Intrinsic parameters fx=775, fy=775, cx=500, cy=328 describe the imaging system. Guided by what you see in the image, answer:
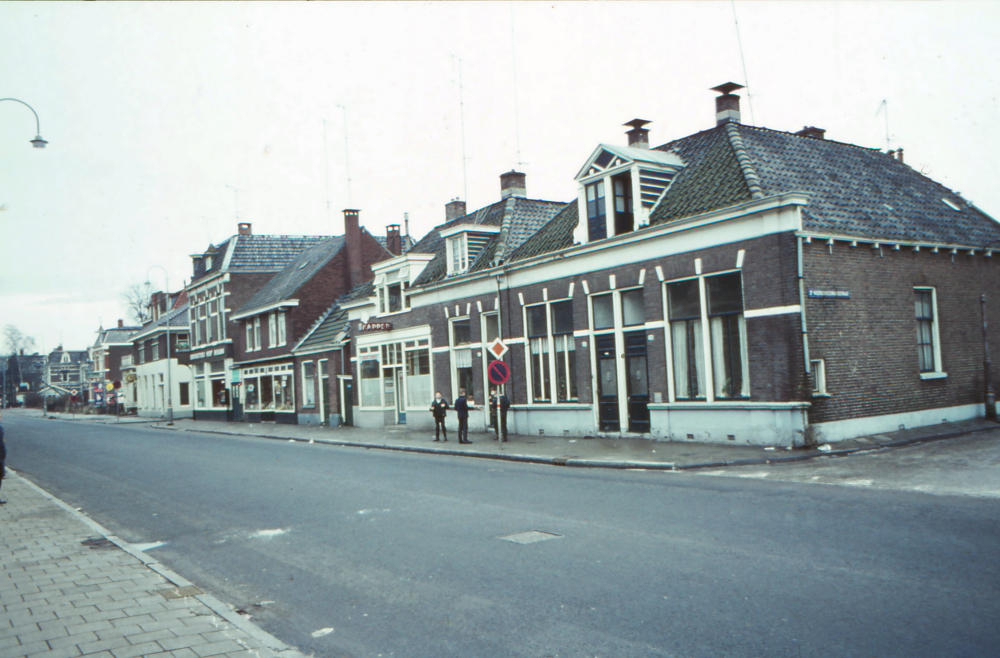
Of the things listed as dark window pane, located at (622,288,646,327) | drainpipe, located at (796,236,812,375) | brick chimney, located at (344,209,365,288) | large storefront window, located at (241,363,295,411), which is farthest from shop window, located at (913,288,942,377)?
large storefront window, located at (241,363,295,411)

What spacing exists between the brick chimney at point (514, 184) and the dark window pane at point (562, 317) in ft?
27.1

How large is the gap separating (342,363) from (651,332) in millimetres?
19390

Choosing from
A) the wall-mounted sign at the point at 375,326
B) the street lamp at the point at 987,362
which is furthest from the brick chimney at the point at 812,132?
the wall-mounted sign at the point at 375,326

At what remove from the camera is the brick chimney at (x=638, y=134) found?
78.9 feet

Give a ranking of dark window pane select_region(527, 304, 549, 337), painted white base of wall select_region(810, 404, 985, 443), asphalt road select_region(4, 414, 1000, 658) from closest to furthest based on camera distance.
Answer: asphalt road select_region(4, 414, 1000, 658) → painted white base of wall select_region(810, 404, 985, 443) → dark window pane select_region(527, 304, 549, 337)

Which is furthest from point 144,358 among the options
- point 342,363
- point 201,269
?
point 342,363

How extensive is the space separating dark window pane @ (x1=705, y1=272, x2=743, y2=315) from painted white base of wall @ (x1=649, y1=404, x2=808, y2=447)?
7.52ft

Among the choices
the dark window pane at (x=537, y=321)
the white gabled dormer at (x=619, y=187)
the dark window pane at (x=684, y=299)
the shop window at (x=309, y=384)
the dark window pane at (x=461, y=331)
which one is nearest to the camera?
the dark window pane at (x=684, y=299)

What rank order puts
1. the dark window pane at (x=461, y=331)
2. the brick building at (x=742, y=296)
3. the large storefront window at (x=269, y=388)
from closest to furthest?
the brick building at (x=742, y=296) < the dark window pane at (x=461, y=331) < the large storefront window at (x=269, y=388)

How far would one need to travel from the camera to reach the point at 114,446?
91.7 ft

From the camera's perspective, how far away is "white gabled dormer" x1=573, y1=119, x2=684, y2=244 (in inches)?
805

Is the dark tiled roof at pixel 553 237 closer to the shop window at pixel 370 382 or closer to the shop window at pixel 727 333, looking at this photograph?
the shop window at pixel 727 333

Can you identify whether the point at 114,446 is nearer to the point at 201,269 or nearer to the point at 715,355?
the point at 715,355

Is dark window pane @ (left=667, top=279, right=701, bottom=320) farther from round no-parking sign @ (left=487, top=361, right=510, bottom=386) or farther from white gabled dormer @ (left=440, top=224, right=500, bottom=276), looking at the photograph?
white gabled dormer @ (left=440, top=224, right=500, bottom=276)
